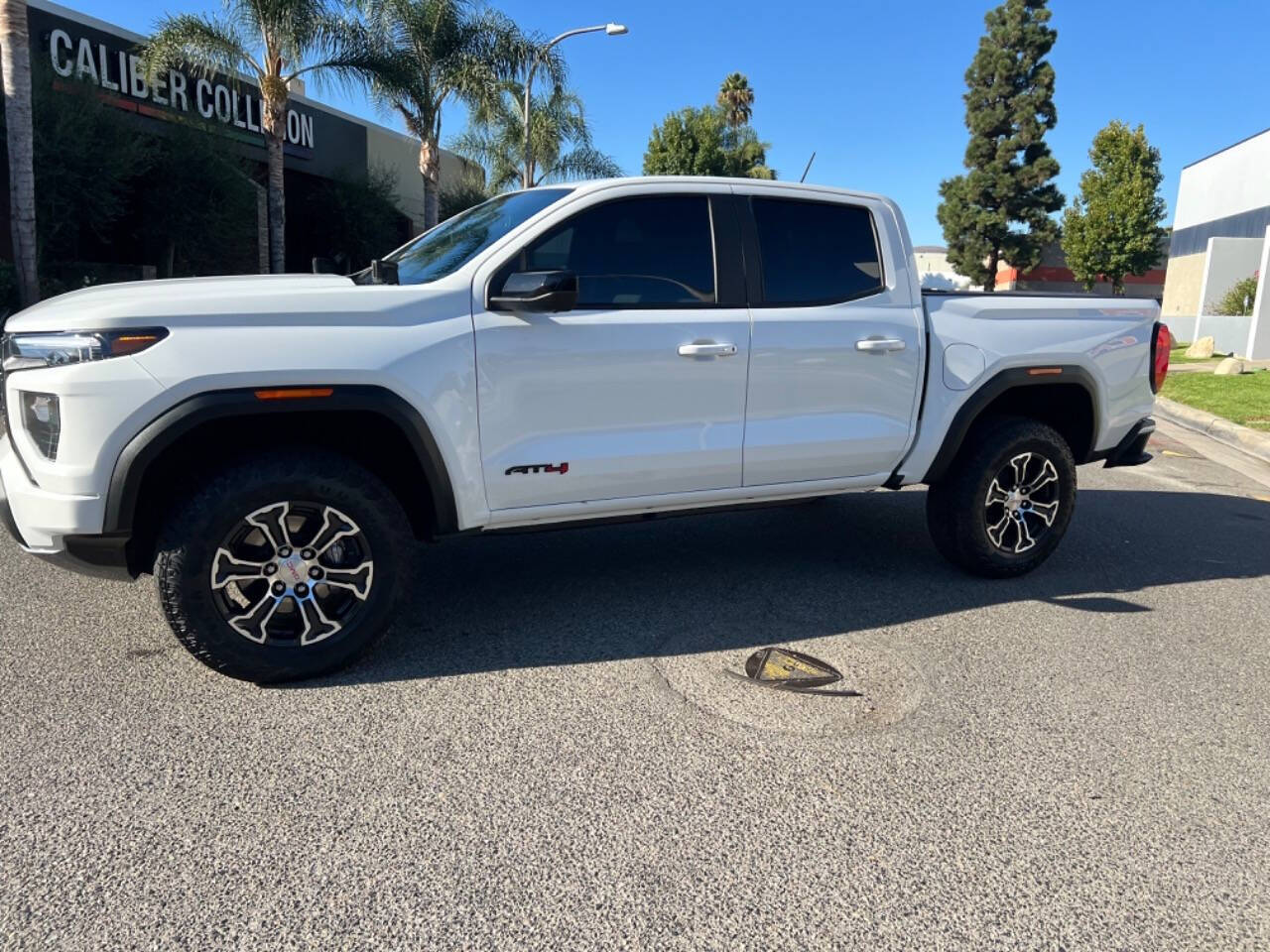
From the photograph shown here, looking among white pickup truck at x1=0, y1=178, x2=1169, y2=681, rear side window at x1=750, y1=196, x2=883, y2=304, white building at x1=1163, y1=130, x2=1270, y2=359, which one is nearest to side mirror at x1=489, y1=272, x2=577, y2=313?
white pickup truck at x1=0, y1=178, x2=1169, y2=681

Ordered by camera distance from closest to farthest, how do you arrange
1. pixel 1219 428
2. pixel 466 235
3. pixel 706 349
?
1. pixel 706 349
2. pixel 466 235
3. pixel 1219 428

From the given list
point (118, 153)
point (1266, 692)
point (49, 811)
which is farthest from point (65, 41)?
point (1266, 692)

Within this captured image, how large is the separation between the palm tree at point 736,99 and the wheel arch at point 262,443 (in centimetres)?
6081

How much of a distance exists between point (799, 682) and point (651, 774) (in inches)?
36.5

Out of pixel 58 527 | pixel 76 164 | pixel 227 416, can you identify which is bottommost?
pixel 58 527

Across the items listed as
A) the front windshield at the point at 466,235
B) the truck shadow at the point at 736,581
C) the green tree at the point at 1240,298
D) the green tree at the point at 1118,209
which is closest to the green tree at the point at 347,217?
the truck shadow at the point at 736,581

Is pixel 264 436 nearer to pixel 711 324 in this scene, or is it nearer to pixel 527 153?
pixel 711 324

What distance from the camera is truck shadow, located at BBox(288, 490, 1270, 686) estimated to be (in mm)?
4125

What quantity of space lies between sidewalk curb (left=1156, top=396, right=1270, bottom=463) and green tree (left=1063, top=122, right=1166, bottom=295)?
110 feet

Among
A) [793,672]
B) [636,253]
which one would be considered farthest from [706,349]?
[793,672]

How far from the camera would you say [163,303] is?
3303 mm

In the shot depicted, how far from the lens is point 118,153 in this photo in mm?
15461

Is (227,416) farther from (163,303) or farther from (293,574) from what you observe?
(293,574)

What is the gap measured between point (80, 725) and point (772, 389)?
2971 millimetres
